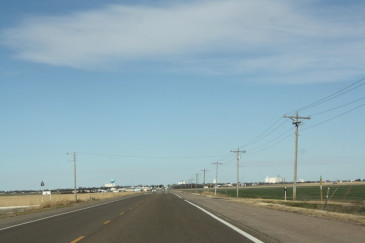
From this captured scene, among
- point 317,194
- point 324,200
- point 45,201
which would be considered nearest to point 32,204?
point 45,201

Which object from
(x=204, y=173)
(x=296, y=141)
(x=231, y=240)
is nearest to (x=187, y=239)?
(x=231, y=240)

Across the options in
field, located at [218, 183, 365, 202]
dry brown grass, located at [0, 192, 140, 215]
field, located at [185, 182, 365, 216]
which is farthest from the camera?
field, located at [218, 183, 365, 202]

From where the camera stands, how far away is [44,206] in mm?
42594

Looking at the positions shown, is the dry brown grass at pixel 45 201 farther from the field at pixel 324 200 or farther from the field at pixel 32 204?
the field at pixel 324 200

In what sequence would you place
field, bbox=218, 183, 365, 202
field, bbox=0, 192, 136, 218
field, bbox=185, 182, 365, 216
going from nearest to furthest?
field, bbox=185, 182, 365, 216
field, bbox=0, 192, 136, 218
field, bbox=218, 183, 365, 202

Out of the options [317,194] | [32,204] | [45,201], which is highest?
[45,201]

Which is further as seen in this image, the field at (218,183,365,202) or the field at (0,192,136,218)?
the field at (218,183,365,202)

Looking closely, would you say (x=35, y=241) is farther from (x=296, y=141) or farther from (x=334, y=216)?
(x=296, y=141)

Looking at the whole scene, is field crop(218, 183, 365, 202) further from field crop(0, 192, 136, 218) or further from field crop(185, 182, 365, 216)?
field crop(0, 192, 136, 218)

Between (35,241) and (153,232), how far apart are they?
3.91 m

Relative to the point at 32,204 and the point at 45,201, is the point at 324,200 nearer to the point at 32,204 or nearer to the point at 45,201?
the point at 45,201

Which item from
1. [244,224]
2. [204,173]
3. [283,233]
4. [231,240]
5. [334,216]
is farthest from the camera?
[204,173]

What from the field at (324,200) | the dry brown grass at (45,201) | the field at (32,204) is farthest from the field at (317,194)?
the dry brown grass at (45,201)

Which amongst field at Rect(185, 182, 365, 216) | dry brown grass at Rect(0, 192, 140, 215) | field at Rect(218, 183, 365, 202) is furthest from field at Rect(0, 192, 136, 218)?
field at Rect(218, 183, 365, 202)
